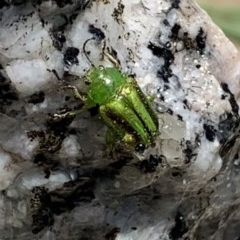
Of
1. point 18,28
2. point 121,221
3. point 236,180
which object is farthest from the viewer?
point 236,180

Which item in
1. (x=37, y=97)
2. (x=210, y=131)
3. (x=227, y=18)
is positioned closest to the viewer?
(x=37, y=97)

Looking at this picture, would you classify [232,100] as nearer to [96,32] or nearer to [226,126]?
[226,126]

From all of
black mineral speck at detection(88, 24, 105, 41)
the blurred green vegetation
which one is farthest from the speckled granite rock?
the blurred green vegetation

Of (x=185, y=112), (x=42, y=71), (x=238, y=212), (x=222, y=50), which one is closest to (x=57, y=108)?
(x=42, y=71)

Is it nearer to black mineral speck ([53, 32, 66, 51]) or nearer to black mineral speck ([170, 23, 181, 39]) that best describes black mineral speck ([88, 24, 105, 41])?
black mineral speck ([53, 32, 66, 51])

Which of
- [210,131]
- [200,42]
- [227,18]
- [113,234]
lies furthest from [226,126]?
[227,18]

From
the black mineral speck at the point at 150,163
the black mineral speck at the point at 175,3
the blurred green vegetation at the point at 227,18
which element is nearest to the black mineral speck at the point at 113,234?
the black mineral speck at the point at 150,163

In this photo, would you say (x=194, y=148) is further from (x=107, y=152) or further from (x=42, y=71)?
(x=42, y=71)
